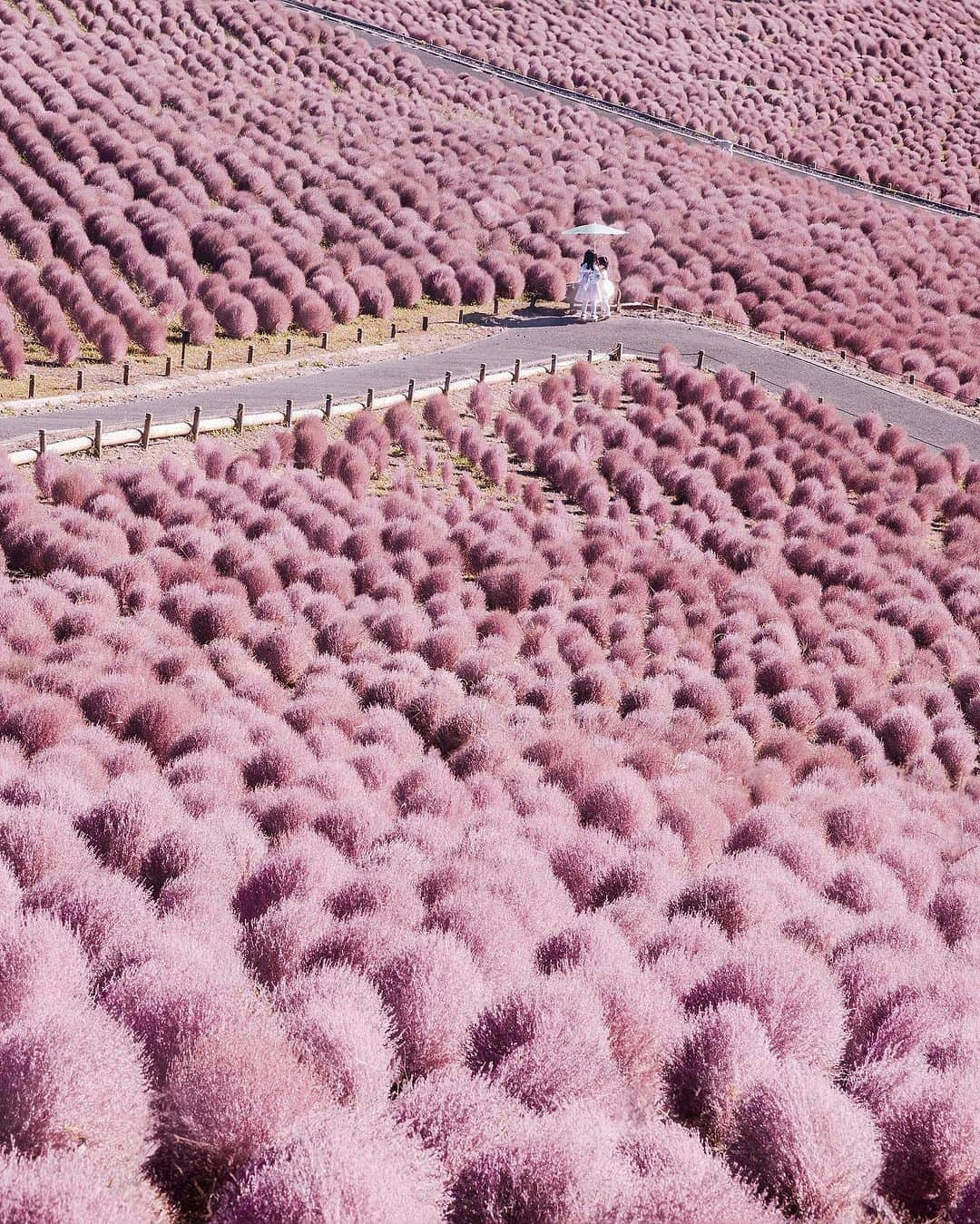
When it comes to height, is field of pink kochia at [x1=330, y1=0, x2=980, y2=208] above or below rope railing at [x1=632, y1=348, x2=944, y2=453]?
above

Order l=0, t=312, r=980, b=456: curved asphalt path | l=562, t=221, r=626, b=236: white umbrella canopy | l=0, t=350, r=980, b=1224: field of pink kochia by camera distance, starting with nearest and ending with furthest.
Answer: l=0, t=350, r=980, b=1224: field of pink kochia < l=0, t=312, r=980, b=456: curved asphalt path < l=562, t=221, r=626, b=236: white umbrella canopy

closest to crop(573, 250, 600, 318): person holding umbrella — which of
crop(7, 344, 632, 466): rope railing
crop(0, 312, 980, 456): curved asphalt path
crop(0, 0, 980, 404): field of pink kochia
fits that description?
crop(0, 312, 980, 456): curved asphalt path

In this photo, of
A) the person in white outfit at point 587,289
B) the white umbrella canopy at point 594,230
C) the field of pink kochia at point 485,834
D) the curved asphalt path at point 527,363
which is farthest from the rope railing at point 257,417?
the white umbrella canopy at point 594,230

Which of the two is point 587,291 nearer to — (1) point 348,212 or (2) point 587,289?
(2) point 587,289

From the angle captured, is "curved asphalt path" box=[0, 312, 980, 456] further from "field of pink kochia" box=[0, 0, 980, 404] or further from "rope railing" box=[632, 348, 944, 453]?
"field of pink kochia" box=[0, 0, 980, 404]

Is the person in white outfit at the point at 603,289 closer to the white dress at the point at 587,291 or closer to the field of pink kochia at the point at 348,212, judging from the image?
the white dress at the point at 587,291

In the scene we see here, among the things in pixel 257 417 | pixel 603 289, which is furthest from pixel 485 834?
pixel 603 289

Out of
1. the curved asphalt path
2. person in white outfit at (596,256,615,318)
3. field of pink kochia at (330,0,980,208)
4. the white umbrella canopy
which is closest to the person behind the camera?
the curved asphalt path

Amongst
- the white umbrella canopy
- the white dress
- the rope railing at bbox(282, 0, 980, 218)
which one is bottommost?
the white dress

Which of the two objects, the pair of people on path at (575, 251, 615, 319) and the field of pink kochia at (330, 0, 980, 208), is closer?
the pair of people on path at (575, 251, 615, 319)
